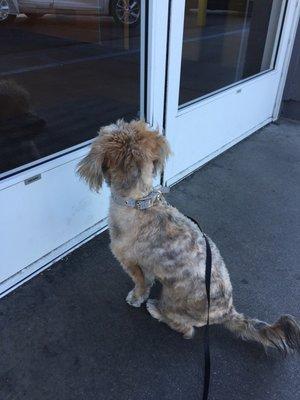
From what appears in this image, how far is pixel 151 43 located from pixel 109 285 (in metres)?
2.00

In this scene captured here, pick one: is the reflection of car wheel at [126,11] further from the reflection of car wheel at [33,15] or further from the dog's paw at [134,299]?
the dog's paw at [134,299]

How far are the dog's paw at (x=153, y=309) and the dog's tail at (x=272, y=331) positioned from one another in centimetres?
51

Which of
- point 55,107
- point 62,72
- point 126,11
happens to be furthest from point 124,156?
point 126,11

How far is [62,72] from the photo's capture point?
3.68 m

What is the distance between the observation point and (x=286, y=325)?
6.61 ft

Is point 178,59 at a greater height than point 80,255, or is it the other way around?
point 178,59

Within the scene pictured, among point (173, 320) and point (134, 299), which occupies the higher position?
point (173, 320)

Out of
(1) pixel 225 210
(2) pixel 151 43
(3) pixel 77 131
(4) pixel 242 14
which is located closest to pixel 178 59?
(2) pixel 151 43

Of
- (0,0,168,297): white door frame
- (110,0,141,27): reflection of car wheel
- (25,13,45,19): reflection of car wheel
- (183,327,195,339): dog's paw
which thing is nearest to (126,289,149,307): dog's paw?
(183,327,195,339): dog's paw

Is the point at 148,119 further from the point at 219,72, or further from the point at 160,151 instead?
the point at 219,72

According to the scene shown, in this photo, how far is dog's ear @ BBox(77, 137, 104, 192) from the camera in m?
1.92

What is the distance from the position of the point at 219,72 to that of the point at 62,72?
2.16 m

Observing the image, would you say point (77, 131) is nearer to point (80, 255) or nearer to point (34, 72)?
point (34, 72)

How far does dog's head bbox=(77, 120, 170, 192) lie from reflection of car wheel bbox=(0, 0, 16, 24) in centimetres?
192
